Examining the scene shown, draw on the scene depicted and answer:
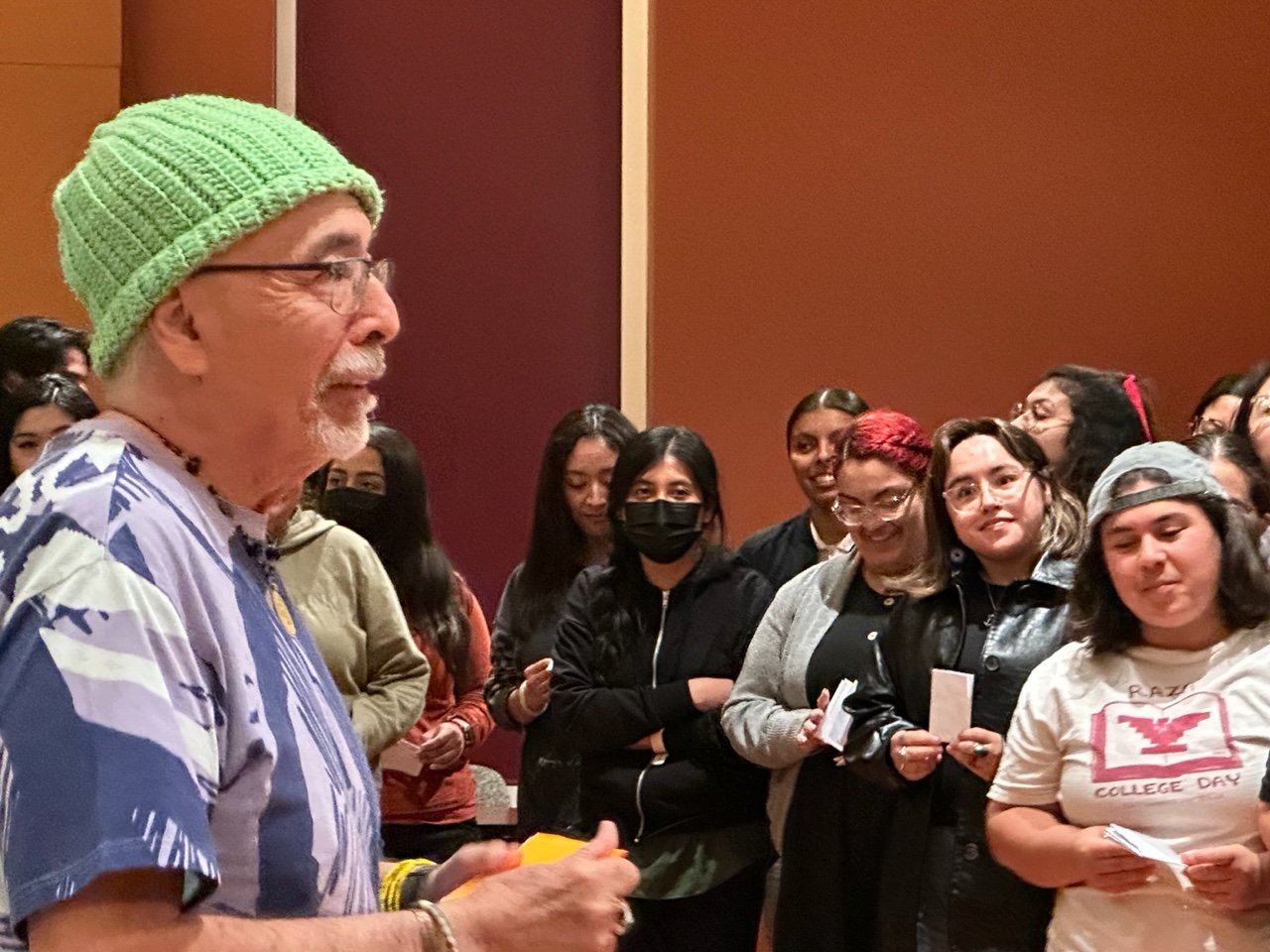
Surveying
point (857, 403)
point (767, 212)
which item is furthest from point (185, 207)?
point (767, 212)

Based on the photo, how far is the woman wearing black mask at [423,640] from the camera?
360 cm

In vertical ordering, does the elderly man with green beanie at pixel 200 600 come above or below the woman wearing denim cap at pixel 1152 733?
above

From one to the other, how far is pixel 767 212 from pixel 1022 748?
2.73m

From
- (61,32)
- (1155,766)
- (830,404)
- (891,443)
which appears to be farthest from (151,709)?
(61,32)

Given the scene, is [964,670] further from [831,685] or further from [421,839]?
[421,839]

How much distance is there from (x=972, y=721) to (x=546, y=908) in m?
1.89

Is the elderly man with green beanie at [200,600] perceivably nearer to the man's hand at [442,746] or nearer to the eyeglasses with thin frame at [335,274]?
the eyeglasses with thin frame at [335,274]

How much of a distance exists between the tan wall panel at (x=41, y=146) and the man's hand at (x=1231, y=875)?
150 inches

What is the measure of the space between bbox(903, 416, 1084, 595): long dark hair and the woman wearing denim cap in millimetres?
315

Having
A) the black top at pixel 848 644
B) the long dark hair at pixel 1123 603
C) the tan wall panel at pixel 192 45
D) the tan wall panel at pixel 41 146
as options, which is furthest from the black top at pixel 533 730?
the tan wall panel at pixel 192 45

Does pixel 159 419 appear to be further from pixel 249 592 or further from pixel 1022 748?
pixel 1022 748

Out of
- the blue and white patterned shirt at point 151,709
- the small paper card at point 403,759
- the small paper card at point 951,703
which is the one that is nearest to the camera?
the blue and white patterned shirt at point 151,709

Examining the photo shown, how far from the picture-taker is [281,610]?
1.29 meters

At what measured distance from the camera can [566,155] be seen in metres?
5.42
